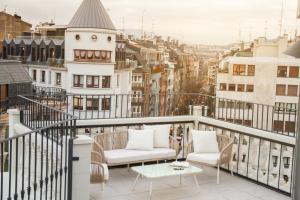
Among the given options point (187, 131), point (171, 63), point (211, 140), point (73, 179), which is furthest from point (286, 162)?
point (171, 63)

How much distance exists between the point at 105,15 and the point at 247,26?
36.7 ft

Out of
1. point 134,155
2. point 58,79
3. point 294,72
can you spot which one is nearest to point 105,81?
point 58,79

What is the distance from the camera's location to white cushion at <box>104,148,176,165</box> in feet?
19.6

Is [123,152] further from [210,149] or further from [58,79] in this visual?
[58,79]

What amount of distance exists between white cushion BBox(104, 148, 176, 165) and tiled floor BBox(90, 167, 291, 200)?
304mm

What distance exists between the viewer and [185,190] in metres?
5.66

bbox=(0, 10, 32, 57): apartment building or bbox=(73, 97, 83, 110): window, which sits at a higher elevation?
bbox=(0, 10, 32, 57): apartment building

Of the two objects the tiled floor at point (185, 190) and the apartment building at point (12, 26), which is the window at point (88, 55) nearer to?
the apartment building at point (12, 26)

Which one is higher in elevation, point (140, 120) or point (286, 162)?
point (140, 120)

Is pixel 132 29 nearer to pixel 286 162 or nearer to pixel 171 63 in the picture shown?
pixel 171 63

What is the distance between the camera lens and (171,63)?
52.0 m

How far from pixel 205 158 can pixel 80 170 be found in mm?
2508

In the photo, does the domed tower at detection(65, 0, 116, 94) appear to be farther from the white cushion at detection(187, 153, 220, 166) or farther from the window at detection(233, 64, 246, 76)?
the white cushion at detection(187, 153, 220, 166)

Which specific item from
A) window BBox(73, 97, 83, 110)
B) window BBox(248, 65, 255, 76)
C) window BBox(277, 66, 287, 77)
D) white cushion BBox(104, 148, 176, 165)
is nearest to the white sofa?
white cushion BBox(104, 148, 176, 165)
